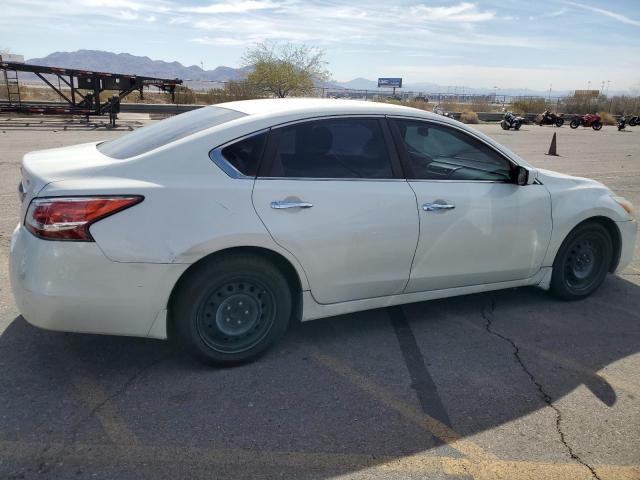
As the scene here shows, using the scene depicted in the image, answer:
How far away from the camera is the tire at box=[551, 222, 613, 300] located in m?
4.69

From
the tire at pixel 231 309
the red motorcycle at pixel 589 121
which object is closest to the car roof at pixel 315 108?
the tire at pixel 231 309

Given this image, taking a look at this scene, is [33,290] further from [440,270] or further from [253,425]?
[440,270]

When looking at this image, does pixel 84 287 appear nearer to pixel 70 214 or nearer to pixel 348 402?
pixel 70 214

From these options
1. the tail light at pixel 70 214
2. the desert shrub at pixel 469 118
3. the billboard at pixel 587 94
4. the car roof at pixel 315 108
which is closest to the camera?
the tail light at pixel 70 214

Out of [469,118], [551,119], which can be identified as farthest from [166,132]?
[551,119]

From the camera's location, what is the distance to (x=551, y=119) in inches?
1523

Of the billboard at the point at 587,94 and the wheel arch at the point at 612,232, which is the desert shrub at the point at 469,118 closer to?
the billboard at the point at 587,94

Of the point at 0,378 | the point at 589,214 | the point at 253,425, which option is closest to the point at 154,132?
the point at 0,378

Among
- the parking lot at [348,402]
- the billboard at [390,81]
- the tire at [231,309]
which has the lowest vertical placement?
the parking lot at [348,402]

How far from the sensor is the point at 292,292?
3.70 meters

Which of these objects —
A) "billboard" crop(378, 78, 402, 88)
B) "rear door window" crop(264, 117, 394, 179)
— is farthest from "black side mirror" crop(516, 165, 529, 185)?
"billboard" crop(378, 78, 402, 88)

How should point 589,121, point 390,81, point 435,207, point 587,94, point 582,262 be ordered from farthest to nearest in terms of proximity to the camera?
point 390,81 → point 587,94 → point 589,121 → point 582,262 → point 435,207

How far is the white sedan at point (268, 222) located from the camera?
3.06 meters

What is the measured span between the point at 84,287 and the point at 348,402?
5.37 feet
